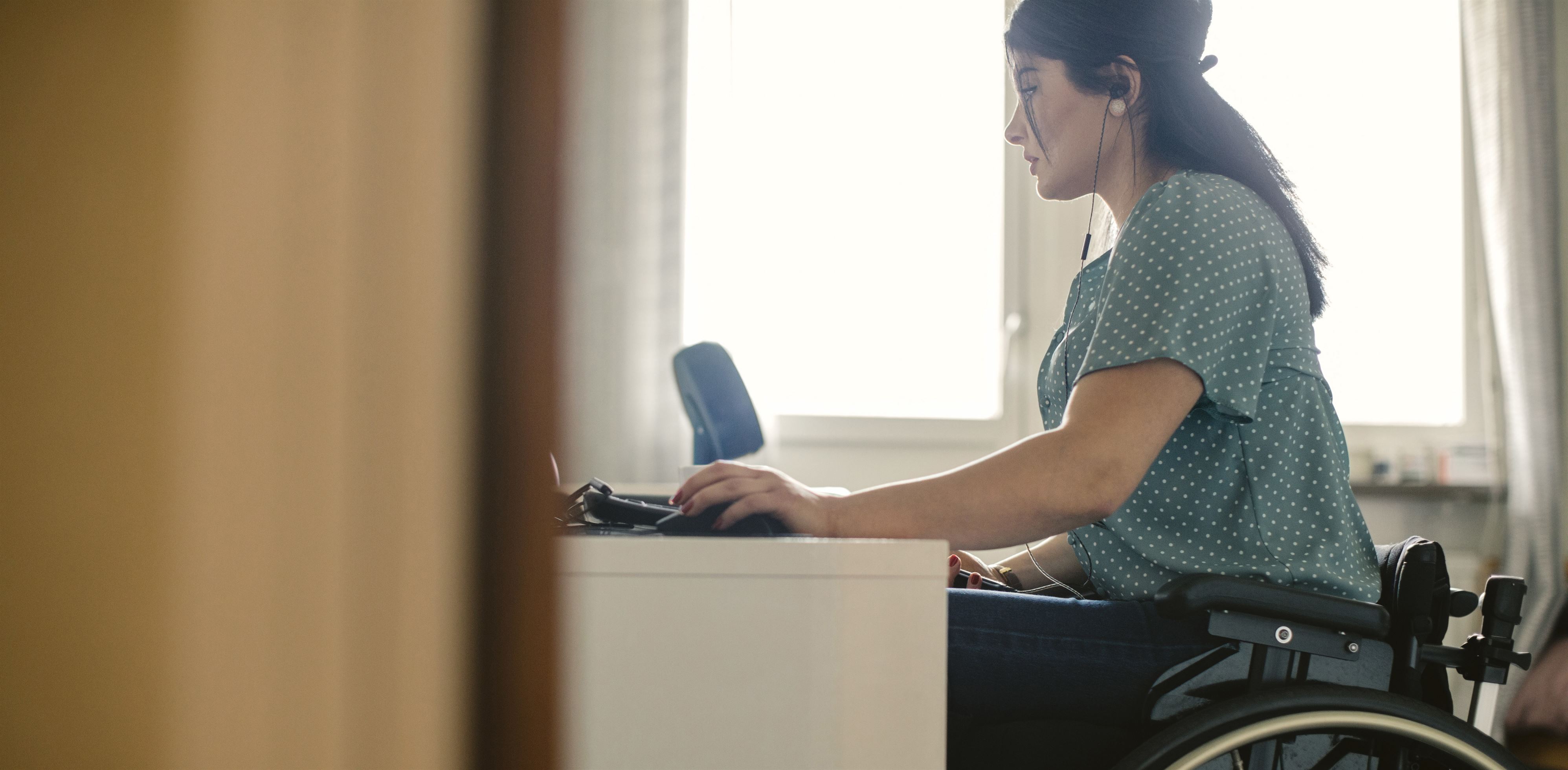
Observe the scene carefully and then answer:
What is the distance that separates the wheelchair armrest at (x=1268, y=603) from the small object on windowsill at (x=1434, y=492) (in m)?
2.00

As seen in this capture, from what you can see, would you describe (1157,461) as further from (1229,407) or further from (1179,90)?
(1179,90)

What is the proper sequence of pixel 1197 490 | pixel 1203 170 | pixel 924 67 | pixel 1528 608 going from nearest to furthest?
pixel 1197 490 < pixel 1203 170 < pixel 1528 608 < pixel 924 67

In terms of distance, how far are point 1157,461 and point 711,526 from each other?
0.41m

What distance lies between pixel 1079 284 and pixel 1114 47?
24 cm

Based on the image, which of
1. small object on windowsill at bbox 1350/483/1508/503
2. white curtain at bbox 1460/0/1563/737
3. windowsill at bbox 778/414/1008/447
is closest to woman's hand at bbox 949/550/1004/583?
windowsill at bbox 778/414/1008/447

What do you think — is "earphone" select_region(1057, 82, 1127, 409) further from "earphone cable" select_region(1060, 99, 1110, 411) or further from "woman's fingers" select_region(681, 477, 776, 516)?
"woman's fingers" select_region(681, 477, 776, 516)

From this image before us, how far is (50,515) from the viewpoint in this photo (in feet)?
0.79

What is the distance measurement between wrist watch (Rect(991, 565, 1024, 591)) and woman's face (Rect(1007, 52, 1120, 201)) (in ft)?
1.53

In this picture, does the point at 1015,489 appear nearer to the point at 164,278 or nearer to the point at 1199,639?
the point at 1199,639

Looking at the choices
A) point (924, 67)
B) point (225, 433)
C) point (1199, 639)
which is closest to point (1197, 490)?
point (1199, 639)

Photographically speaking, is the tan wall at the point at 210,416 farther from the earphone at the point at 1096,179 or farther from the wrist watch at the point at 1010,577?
the wrist watch at the point at 1010,577

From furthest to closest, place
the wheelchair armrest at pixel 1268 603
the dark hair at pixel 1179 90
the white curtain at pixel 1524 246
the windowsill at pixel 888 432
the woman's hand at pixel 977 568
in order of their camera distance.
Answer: the windowsill at pixel 888 432 → the white curtain at pixel 1524 246 → the woman's hand at pixel 977 568 → the dark hair at pixel 1179 90 → the wheelchair armrest at pixel 1268 603

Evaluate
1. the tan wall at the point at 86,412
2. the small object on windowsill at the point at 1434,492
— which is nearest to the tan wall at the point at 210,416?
the tan wall at the point at 86,412

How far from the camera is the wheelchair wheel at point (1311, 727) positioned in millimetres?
605
